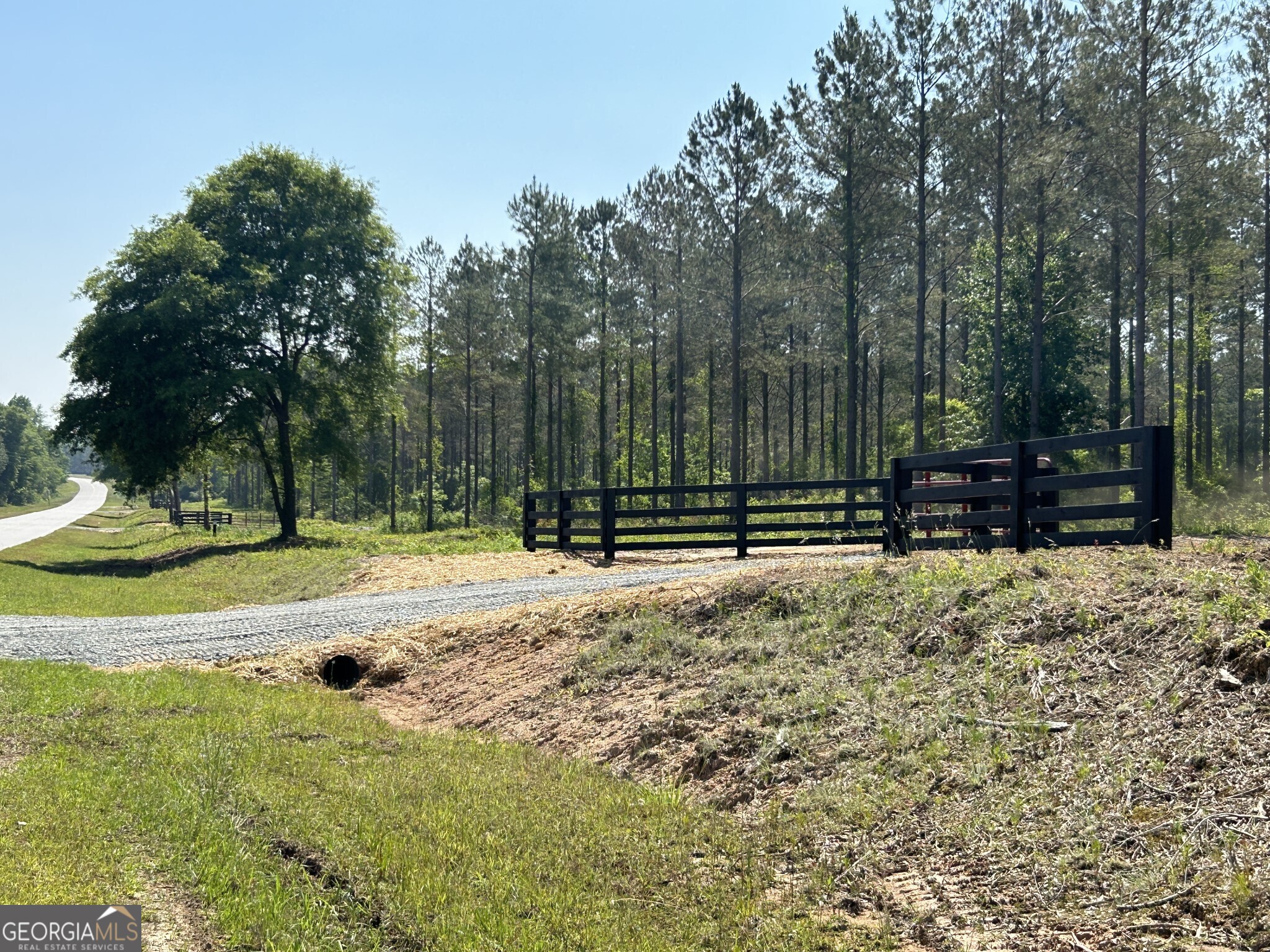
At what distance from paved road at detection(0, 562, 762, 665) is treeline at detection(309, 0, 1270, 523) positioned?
21226mm

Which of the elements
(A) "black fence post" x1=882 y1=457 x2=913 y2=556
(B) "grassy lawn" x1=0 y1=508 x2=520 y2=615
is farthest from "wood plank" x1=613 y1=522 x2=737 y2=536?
(B) "grassy lawn" x1=0 y1=508 x2=520 y2=615

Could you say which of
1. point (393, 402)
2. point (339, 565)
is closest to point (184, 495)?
point (393, 402)

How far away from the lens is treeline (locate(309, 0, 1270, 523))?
30.2 metres

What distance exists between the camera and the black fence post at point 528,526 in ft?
75.3

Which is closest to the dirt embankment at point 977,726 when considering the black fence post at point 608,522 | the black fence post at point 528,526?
the black fence post at point 608,522

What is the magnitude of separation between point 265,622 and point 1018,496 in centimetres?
1097

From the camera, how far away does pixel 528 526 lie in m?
23.4

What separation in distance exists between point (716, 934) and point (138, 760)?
4.72 meters

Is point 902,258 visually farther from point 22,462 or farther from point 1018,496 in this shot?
point 22,462

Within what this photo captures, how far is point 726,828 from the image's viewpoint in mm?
5719

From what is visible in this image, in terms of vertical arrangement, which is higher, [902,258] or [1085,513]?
[902,258]

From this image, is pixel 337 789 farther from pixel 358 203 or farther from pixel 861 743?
pixel 358 203

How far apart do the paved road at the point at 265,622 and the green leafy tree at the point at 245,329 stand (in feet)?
63.9

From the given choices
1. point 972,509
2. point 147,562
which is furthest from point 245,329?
point 972,509
